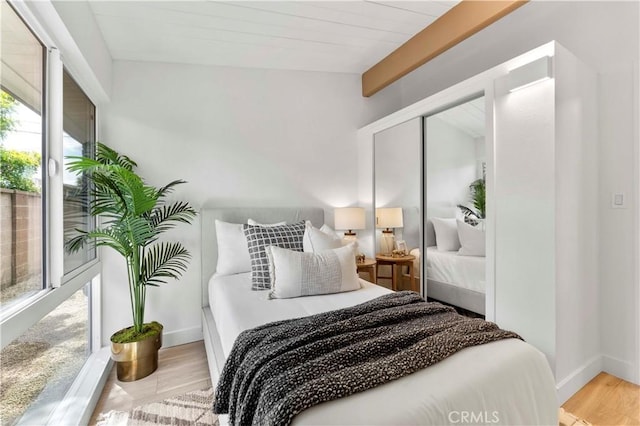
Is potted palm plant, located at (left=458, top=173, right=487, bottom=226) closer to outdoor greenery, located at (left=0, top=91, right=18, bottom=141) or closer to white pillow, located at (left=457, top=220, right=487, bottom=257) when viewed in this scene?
white pillow, located at (left=457, top=220, right=487, bottom=257)

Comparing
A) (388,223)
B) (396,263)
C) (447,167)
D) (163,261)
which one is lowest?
(396,263)

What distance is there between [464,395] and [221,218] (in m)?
2.34

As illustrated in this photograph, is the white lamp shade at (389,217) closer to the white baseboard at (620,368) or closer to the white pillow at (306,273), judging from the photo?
the white pillow at (306,273)

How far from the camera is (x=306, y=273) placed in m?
1.99

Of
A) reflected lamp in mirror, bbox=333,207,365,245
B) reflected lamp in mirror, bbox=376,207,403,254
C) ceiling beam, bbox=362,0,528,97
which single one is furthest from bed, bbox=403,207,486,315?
ceiling beam, bbox=362,0,528,97

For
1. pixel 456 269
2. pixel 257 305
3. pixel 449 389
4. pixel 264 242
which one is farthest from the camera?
pixel 456 269

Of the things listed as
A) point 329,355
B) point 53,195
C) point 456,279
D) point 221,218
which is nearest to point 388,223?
point 456,279

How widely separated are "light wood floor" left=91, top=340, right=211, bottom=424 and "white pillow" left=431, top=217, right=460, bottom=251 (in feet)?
6.87

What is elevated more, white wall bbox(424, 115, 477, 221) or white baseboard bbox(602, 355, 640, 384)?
white wall bbox(424, 115, 477, 221)

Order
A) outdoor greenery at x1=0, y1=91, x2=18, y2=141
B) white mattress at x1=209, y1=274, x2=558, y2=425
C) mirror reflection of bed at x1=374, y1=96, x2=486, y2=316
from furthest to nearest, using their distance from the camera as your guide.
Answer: mirror reflection of bed at x1=374, y1=96, x2=486, y2=316
outdoor greenery at x1=0, y1=91, x2=18, y2=141
white mattress at x1=209, y1=274, x2=558, y2=425

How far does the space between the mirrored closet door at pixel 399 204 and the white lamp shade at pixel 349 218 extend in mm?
223

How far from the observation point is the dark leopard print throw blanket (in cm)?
95

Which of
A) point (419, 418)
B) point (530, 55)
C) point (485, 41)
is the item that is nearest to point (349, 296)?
point (419, 418)

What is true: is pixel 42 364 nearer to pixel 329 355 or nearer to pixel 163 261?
pixel 163 261
